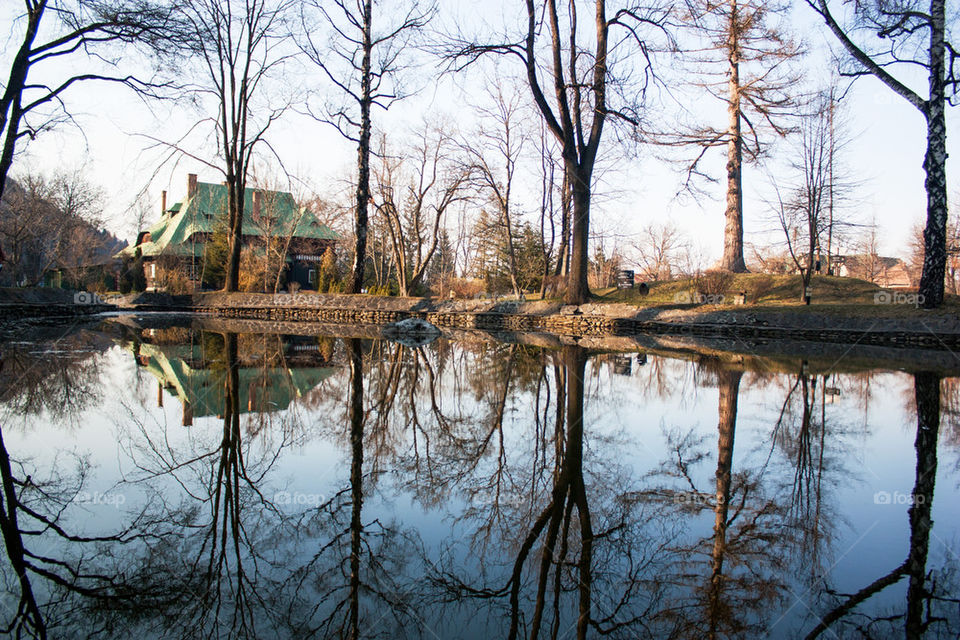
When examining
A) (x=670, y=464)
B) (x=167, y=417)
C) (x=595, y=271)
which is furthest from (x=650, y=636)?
(x=595, y=271)

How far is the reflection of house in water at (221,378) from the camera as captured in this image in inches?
252

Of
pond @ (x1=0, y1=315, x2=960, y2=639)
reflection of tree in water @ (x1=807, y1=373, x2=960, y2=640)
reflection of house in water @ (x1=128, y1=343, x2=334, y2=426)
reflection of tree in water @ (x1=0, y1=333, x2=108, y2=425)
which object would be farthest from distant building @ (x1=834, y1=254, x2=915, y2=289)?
reflection of tree in water @ (x1=0, y1=333, x2=108, y2=425)

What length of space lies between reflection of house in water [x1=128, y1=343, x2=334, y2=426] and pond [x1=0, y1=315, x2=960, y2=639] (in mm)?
83

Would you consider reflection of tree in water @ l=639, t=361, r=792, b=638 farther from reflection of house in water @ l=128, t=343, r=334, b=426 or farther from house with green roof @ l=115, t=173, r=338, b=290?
house with green roof @ l=115, t=173, r=338, b=290

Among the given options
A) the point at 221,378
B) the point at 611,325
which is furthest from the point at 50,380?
the point at 611,325

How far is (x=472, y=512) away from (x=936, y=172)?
1750cm

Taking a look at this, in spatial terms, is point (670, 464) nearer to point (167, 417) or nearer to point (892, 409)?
point (892, 409)

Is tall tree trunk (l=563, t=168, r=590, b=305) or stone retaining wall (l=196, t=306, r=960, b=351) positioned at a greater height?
tall tree trunk (l=563, t=168, r=590, b=305)

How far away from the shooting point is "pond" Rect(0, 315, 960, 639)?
8.36ft

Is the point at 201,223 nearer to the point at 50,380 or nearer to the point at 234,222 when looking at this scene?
the point at 234,222

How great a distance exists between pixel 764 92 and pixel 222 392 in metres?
23.1

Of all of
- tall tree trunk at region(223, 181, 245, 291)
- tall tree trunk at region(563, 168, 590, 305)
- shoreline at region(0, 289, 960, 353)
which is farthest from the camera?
tall tree trunk at region(223, 181, 245, 291)

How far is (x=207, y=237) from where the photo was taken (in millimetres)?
44188

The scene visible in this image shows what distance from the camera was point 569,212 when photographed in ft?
92.8
